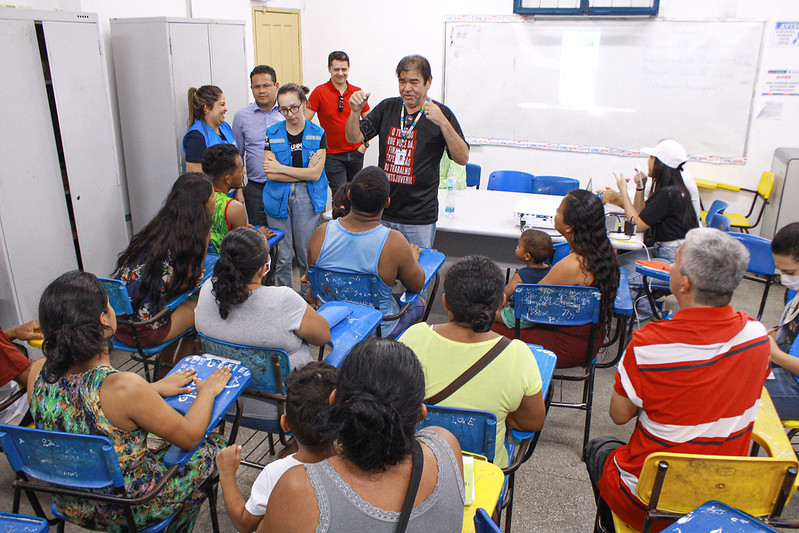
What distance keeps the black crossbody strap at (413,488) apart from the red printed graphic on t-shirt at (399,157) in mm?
2660

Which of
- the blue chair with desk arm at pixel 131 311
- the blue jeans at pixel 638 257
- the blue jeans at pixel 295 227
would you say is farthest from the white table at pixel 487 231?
the blue chair with desk arm at pixel 131 311

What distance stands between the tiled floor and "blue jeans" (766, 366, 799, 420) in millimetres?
506

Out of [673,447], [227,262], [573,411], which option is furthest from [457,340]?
[573,411]

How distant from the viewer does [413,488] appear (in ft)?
4.01

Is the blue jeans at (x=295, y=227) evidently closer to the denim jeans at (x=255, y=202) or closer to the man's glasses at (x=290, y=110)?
the denim jeans at (x=255, y=202)

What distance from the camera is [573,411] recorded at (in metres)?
3.31

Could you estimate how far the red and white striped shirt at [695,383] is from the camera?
1719 mm

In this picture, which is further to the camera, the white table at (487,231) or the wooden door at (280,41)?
the wooden door at (280,41)

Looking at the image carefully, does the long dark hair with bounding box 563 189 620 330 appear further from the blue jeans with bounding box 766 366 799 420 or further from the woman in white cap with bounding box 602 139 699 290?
the woman in white cap with bounding box 602 139 699 290

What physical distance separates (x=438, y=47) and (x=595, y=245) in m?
4.44

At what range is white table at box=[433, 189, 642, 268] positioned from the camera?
3.85 metres

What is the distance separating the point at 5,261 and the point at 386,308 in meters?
2.28

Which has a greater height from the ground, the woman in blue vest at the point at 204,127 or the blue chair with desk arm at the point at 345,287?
the woman in blue vest at the point at 204,127

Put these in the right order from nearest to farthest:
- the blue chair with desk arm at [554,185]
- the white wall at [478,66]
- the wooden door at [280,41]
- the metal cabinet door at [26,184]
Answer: the metal cabinet door at [26,184], the blue chair with desk arm at [554,185], the white wall at [478,66], the wooden door at [280,41]
